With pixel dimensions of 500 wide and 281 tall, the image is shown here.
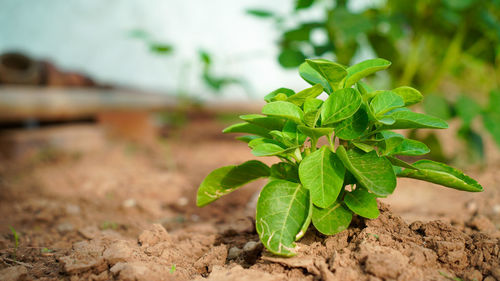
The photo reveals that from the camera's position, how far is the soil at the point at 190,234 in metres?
0.89

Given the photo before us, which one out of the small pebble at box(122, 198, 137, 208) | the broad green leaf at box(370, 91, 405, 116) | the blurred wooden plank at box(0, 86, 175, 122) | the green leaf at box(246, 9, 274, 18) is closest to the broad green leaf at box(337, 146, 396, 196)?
the broad green leaf at box(370, 91, 405, 116)

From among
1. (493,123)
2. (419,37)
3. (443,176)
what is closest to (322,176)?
(443,176)

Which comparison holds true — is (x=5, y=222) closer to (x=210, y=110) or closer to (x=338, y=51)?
(x=338, y=51)

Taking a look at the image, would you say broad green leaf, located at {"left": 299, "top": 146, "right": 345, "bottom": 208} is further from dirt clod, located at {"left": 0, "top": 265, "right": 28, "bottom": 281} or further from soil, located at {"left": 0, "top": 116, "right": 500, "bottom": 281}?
dirt clod, located at {"left": 0, "top": 265, "right": 28, "bottom": 281}

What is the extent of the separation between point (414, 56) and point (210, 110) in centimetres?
259

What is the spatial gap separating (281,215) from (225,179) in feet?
0.79

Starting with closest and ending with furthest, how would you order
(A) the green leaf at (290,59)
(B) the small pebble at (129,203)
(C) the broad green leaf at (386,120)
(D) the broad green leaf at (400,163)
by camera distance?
(C) the broad green leaf at (386,120) < (D) the broad green leaf at (400,163) < (B) the small pebble at (129,203) < (A) the green leaf at (290,59)

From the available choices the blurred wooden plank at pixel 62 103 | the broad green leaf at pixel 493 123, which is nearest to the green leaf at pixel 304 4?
the broad green leaf at pixel 493 123

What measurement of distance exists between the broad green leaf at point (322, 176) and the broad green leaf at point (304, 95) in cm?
14

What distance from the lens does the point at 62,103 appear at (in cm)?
306

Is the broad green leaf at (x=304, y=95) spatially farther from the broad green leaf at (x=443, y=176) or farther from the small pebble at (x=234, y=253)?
the small pebble at (x=234, y=253)

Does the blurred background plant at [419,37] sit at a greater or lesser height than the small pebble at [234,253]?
greater

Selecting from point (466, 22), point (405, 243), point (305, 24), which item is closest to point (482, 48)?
point (466, 22)

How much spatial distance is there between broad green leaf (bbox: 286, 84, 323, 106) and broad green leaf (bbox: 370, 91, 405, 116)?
14 cm
